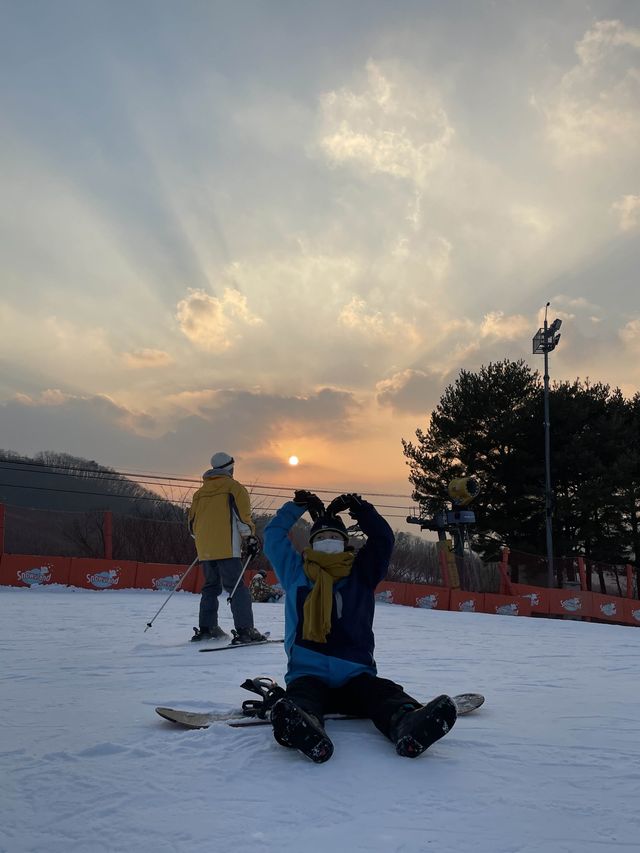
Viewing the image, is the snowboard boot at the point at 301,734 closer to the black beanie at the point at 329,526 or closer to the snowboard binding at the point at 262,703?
the snowboard binding at the point at 262,703

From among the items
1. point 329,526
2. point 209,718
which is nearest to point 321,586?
point 329,526

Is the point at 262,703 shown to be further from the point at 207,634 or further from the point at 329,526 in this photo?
the point at 207,634

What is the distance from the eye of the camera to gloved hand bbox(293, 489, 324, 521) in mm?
3757

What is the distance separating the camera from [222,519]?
6.40 meters

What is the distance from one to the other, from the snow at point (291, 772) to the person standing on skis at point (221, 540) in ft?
4.10

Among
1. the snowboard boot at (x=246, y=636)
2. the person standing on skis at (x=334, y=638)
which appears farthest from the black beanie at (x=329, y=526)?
the snowboard boot at (x=246, y=636)

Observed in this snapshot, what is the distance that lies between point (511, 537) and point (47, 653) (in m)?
29.6

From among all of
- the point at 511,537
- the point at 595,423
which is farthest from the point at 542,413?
the point at 511,537

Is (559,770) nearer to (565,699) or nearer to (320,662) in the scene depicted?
(320,662)

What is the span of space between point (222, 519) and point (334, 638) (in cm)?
326

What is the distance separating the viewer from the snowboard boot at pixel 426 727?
2.61 m

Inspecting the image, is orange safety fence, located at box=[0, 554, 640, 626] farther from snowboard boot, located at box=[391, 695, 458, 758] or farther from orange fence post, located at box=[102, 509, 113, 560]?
snowboard boot, located at box=[391, 695, 458, 758]

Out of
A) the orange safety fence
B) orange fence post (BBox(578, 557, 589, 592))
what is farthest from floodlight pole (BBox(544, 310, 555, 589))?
the orange safety fence

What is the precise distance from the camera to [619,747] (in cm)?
294
